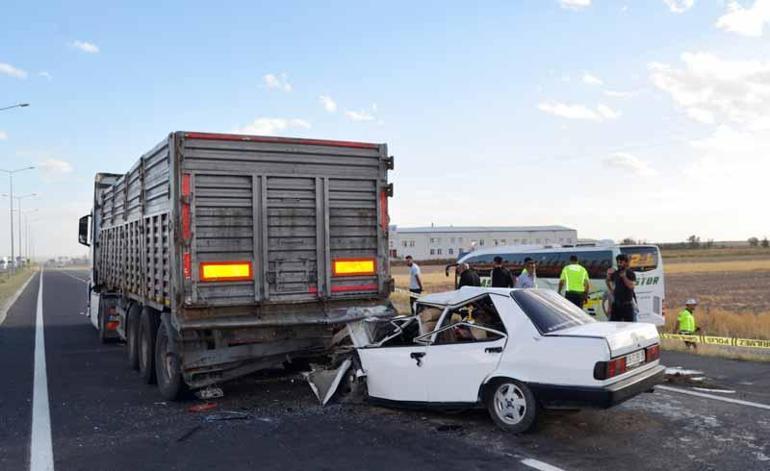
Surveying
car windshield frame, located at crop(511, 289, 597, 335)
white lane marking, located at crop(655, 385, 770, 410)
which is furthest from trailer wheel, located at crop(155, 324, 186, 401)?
white lane marking, located at crop(655, 385, 770, 410)

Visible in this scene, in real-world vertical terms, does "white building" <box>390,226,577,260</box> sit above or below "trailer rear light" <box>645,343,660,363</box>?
above

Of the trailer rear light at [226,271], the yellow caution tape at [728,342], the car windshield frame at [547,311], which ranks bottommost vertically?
the yellow caution tape at [728,342]

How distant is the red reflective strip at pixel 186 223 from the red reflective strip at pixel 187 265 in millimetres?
191

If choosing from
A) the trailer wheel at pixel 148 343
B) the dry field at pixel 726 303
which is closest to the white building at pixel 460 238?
the dry field at pixel 726 303

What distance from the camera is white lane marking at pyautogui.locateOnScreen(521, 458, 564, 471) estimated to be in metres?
5.32

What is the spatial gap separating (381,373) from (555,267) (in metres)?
12.3

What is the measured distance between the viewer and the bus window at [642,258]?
1595 cm

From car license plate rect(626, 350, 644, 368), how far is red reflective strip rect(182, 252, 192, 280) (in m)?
A: 4.69

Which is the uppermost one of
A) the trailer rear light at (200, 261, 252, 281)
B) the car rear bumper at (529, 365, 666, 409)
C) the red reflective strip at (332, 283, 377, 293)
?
the trailer rear light at (200, 261, 252, 281)

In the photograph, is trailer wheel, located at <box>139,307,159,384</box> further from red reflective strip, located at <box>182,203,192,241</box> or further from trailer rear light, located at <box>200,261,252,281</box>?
red reflective strip, located at <box>182,203,192,241</box>

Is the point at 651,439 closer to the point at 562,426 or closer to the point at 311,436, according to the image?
the point at 562,426

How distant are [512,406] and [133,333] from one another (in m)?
6.69

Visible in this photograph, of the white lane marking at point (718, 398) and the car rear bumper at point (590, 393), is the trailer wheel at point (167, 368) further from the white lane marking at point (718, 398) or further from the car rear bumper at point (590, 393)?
the white lane marking at point (718, 398)

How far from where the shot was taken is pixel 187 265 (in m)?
7.65
